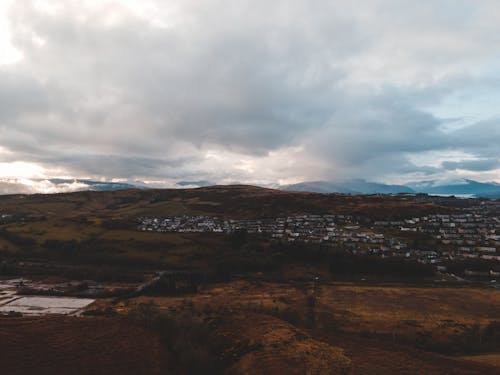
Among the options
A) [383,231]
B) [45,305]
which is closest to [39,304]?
[45,305]

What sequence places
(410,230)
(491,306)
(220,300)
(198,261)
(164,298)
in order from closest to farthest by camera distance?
1. (491,306)
2. (220,300)
3. (164,298)
4. (198,261)
5. (410,230)

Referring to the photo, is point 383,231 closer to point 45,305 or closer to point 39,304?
point 45,305

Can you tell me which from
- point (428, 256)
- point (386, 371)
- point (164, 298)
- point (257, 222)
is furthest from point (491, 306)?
point (257, 222)

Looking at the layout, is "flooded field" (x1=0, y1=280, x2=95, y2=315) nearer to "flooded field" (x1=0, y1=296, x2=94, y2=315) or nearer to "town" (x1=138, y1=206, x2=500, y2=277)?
"flooded field" (x1=0, y1=296, x2=94, y2=315)

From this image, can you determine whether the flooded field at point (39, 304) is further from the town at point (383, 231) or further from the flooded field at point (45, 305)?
the town at point (383, 231)

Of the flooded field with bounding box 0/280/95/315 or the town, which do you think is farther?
the town

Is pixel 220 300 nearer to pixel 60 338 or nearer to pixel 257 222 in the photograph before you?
pixel 60 338

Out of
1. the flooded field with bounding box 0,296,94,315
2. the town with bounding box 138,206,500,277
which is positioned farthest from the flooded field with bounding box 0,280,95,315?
the town with bounding box 138,206,500,277

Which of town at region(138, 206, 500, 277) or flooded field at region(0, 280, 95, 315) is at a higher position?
town at region(138, 206, 500, 277)
